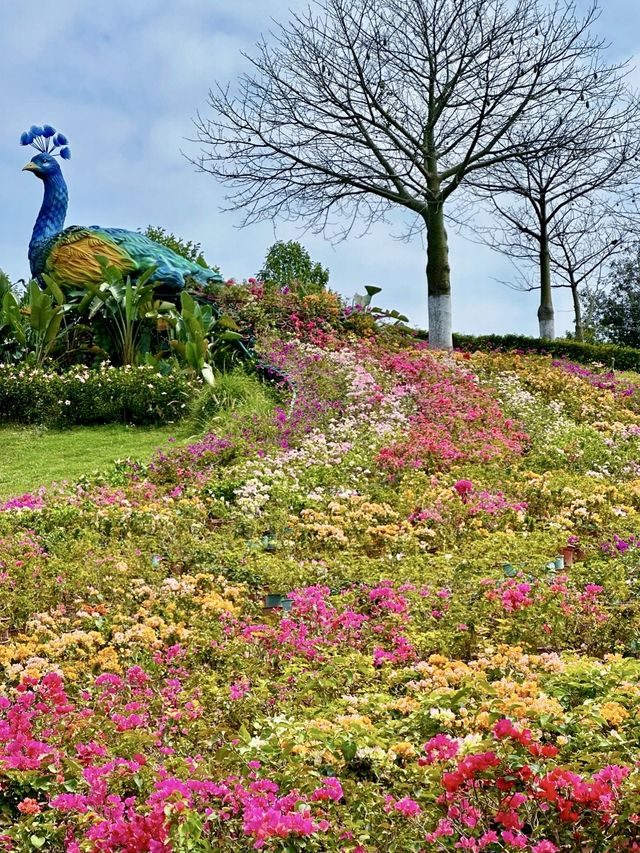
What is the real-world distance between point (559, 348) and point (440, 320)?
4737 millimetres

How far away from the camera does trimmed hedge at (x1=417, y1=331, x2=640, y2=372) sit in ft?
65.3

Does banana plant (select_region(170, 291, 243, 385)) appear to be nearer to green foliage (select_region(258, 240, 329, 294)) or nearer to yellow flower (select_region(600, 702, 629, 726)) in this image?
yellow flower (select_region(600, 702, 629, 726))

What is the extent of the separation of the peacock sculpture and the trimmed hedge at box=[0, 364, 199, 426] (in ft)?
9.65

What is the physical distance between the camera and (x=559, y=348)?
20234 mm

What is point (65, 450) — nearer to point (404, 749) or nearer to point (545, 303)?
point (404, 749)

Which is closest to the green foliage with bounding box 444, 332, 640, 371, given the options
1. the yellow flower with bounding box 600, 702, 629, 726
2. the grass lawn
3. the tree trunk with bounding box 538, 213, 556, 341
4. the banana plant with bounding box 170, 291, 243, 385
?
the tree trunk with bounding box 538, 213, 556, 341

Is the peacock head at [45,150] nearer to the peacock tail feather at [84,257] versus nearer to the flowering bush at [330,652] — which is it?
the peacock tail feather at [84,257]

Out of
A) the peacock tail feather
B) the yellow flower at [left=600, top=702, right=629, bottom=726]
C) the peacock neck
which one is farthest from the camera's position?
the peacock neck

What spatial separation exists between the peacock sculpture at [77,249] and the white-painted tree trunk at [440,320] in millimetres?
4375

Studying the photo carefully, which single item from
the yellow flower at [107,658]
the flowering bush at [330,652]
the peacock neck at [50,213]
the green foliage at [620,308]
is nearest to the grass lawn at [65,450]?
the flowering bush at [330,652]

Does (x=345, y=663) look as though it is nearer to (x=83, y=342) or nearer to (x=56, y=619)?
(x=56, y=619)

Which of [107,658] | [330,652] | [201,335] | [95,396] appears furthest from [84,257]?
[330,652]

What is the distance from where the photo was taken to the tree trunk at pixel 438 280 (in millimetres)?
16875

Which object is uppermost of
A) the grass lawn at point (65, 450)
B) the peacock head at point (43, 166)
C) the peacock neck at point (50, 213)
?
the peacock head at point (43, 166)
